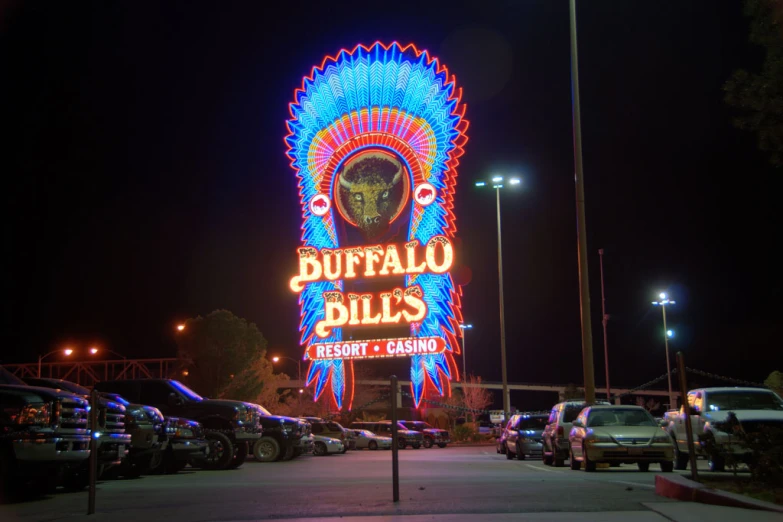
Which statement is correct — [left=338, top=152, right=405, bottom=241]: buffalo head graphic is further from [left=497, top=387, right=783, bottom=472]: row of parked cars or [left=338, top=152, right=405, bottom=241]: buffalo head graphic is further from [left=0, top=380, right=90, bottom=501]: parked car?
[left=0, top=380, right=90, bottom=501]: parked car

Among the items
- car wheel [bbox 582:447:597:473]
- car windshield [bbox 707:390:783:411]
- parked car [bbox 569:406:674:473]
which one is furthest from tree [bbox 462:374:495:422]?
car windshield [bbox 707:390:783:411]

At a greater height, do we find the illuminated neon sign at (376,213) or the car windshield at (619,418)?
the illuminated neon sign at (376,213)

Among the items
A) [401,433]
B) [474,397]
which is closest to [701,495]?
[401,433]

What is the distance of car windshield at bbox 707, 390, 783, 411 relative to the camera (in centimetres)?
1777

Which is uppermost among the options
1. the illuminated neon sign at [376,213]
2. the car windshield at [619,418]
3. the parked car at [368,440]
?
the illuminated neon sign at [376,213]

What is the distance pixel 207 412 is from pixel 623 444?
33.3ft

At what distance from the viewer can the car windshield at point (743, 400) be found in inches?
699

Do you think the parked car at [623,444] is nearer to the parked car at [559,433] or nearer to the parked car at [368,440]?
the parked car at [559,433]

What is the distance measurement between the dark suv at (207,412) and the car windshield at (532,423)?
361 inches

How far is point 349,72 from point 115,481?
4443cm

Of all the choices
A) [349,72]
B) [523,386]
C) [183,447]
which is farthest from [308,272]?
[523,386]

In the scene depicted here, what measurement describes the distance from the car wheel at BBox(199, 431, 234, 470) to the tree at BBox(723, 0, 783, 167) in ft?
47.0

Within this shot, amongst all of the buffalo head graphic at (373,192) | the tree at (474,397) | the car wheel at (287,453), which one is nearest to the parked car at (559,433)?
the car wheel at (287,453)

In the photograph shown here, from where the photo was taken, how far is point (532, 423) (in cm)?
2733
